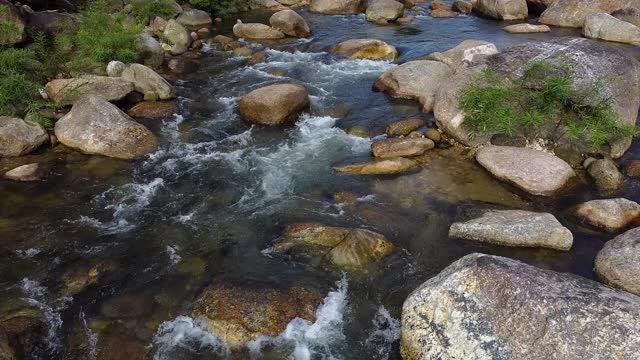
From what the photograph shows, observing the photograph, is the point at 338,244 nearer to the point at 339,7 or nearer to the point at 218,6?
the point at 218,6

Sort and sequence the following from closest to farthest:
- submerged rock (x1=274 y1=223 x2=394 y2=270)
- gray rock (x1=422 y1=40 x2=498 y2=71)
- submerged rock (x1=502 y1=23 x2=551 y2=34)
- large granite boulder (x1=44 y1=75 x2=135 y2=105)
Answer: submerged rock (x1=274 y1=223 x2=394 y2=270), large granite boulder (x1=44 y1=75 x2=135 y2=105), gray rock (x1=422 y1=40 x2=498 y2=71), submerged rock (x1=502 y1=23 x2=551 y2=34)

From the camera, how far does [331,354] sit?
6.26 m

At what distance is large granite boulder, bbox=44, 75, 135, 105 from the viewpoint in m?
12.6

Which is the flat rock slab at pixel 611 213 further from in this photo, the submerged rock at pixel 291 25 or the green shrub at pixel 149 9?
the green shrub at pixel 149 9

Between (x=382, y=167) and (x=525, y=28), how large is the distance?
1391 centimetres

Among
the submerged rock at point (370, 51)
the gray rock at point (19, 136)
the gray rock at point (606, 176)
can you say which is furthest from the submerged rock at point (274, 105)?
the gray rock at point (606, 176)

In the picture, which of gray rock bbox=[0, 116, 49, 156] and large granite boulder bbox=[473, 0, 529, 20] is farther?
large granite boulder bbox=[473, 0, 529, 20]

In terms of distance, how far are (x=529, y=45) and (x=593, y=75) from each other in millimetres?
1995

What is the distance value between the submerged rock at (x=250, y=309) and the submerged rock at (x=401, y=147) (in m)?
4.71

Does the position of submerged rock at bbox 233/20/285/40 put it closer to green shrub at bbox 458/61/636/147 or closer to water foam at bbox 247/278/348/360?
green shrub at bbox 458/61/636/147

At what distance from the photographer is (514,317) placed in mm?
5379

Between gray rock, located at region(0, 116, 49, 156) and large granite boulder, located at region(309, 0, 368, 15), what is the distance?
16.3m

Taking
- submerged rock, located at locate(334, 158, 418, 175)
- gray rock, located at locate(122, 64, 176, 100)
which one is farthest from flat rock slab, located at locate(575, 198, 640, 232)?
gray rock, located at locate(122, 64, 176, 100)

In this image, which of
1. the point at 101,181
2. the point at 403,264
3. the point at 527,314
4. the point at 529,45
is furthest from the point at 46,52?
the point at 527,314
